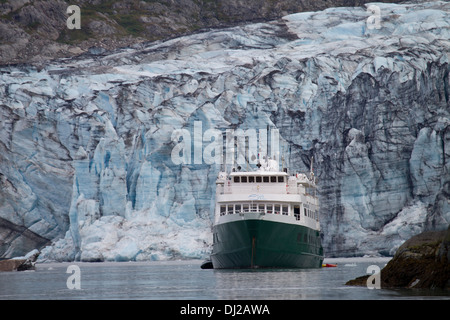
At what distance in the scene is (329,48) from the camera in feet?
240

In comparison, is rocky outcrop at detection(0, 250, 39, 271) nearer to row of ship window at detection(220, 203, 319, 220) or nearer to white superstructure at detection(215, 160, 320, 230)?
white superstructure at detection(215, 160, 320, 230)

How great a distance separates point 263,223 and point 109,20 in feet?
264

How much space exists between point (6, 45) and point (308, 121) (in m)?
48.1

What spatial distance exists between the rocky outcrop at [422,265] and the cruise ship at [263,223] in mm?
13278

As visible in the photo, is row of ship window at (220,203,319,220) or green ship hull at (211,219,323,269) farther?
row of ship window at (220,203,319,220)

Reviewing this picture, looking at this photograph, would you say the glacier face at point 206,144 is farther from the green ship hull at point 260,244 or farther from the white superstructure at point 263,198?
the green ship hull at point 260,244

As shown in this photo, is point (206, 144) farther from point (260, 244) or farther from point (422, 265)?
point (422, 265)

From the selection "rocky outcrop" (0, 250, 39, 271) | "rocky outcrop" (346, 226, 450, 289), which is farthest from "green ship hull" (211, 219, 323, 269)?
"rocky outcrop" (0, 250, 39, 271)

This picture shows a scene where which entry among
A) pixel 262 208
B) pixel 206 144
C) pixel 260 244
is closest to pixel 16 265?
pixel 262 208

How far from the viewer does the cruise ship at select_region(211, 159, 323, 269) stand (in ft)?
120

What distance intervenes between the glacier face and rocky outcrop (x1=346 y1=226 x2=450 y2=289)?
29.4m

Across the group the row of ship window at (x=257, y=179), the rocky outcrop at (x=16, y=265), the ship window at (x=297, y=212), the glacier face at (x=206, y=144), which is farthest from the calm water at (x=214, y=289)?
the glacier face at (x=206, y=144)

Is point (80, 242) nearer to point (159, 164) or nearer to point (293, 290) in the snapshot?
point (159, 164)

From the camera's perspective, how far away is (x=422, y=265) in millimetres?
21703
